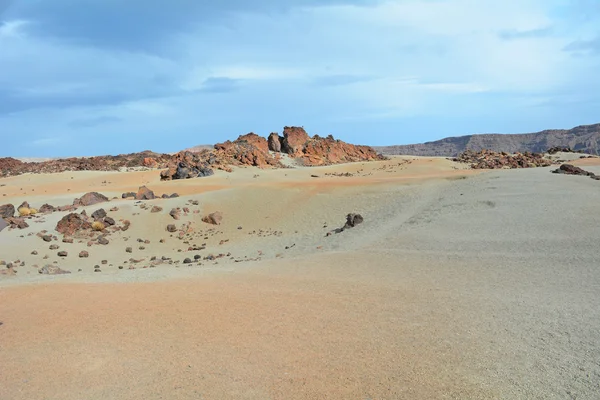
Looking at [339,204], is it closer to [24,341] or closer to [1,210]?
[1,210]

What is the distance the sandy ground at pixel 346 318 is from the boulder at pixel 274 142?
3261 cm

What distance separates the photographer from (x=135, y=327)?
625 centimetres

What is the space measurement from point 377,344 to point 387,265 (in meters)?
4.94

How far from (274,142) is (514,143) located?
247ft

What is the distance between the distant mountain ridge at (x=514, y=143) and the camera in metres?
91.6

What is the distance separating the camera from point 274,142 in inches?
1876

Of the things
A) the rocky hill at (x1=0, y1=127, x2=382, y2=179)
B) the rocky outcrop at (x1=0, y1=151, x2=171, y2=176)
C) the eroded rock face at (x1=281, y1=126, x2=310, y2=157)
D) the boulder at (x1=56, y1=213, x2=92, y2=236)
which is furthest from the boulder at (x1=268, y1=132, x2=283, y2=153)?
the boulder at (x1=56, y1=213, x2=92, y2=236)

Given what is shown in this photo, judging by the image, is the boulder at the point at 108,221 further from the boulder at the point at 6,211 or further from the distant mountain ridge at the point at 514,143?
the distant mountain ridge at the point at 514,143

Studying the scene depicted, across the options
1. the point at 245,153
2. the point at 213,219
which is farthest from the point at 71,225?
the point at 245,153

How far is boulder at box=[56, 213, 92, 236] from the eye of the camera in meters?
17.1

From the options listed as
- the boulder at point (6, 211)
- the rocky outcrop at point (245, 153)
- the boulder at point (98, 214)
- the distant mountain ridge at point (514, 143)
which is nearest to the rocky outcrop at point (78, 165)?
the rocky outcrop at point (245, 153)

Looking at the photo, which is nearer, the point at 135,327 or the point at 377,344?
the point at 377,344

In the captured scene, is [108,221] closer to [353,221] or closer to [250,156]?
[353,221]

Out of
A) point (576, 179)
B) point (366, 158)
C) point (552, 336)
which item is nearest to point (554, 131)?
point (366, 158)
